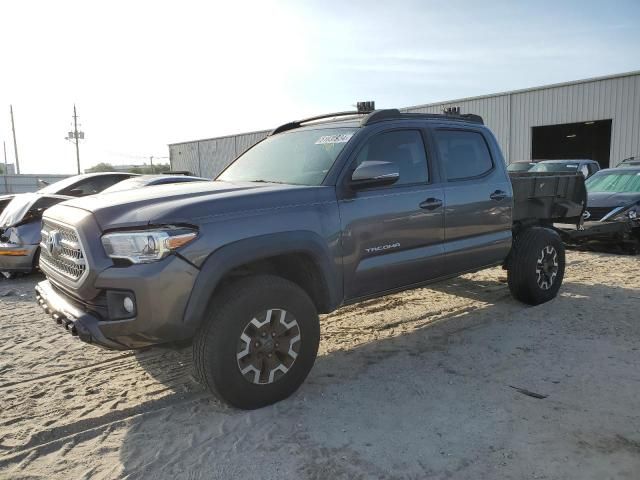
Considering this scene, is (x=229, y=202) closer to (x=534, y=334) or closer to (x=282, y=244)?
(x=282, y=244)

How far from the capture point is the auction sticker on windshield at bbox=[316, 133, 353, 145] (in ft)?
13.3

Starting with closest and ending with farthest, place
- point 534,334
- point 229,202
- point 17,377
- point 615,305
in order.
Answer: point 229,202 < point 17,377 < point 534,334 < point 615,305

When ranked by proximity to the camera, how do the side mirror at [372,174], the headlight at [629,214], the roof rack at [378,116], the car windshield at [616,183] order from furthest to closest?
the car windshield at [616,183], the headlight at [629,214], the roof rack at [378,116], the side mirror at [372,174]

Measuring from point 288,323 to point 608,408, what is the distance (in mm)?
2164

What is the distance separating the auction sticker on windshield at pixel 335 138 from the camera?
406 cm

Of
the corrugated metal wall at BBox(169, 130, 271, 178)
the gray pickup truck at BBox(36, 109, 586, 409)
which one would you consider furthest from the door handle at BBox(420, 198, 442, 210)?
the corrugated metal wall at BBox(169, 130, 271, 178)

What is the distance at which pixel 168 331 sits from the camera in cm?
297

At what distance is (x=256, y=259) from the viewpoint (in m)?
3.23

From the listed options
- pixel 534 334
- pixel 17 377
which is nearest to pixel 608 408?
pixel 534 334

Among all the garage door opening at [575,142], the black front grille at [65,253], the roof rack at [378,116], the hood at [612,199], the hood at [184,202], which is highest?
the garage door opening at [575,142]

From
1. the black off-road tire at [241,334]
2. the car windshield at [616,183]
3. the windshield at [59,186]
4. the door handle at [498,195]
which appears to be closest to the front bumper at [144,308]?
the black off-road tire at [241,334]

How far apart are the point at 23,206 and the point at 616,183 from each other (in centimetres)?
1040

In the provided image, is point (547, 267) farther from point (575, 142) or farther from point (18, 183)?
point (18, 183)

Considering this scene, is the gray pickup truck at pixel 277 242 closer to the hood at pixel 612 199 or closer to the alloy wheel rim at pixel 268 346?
the alloy wheel rim at pixel 268 346
